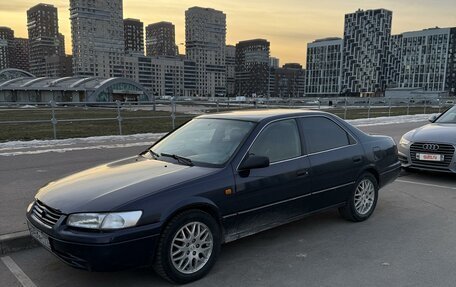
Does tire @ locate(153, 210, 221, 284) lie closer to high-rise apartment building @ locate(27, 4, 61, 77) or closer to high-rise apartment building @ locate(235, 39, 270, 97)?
high-rise apartment building @ locate(235, 39, 270, 97)

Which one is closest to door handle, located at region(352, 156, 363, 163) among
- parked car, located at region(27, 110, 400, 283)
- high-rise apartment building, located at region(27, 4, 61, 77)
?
parked car, located at region(27, 110, 400, 283)

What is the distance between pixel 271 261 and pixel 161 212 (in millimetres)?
1353

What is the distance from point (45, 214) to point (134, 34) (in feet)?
655

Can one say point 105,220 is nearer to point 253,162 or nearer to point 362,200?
point 253,162

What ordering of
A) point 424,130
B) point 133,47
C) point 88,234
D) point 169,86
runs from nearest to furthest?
point 88,234 < point 424,130 < point 169,86 < point 133,47

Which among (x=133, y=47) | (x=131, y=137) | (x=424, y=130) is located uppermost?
(x=133, y=47)

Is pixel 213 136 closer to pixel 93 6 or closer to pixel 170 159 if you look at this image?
pixel 170 159

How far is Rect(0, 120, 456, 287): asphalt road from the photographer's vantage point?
377 centimetres

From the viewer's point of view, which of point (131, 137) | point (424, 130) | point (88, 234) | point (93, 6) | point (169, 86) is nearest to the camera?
point (88, 234)

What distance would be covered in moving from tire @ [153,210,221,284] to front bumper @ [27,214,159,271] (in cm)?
12

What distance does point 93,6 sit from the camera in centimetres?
14588

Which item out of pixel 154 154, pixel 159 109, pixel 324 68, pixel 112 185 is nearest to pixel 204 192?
pixel 112 185

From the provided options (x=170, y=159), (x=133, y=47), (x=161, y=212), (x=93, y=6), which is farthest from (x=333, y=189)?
(x=133, y=47)

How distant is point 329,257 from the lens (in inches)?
168
